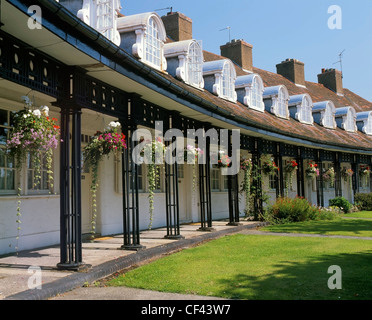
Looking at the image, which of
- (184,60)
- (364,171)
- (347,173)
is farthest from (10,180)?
(364,171)

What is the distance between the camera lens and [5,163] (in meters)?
8.06

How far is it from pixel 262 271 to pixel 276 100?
602 inches

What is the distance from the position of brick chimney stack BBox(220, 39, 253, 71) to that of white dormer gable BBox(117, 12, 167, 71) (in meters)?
11.3

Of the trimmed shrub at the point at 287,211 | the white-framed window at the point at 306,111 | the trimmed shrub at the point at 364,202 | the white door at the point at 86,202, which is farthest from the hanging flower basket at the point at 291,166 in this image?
the white door at the point at 86,202

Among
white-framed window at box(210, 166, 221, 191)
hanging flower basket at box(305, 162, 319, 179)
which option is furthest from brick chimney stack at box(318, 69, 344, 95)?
white-framed window at box(210, 166, 221, 191)

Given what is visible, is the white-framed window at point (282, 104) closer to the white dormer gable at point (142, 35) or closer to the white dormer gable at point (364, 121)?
the white dormer gable at point (142, 35)

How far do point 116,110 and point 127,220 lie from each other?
2.23m

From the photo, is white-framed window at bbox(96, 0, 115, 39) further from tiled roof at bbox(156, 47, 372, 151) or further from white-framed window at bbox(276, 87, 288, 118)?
white-framed window at bbox(276, 87, 288, 118)

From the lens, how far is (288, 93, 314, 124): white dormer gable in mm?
22750

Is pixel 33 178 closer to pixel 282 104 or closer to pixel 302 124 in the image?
pixel 282 104

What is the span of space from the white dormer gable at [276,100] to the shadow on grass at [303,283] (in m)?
14.1

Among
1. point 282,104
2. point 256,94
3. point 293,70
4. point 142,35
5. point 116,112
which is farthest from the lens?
point 293,70

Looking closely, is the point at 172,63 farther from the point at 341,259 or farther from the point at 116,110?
the point at 341,259
